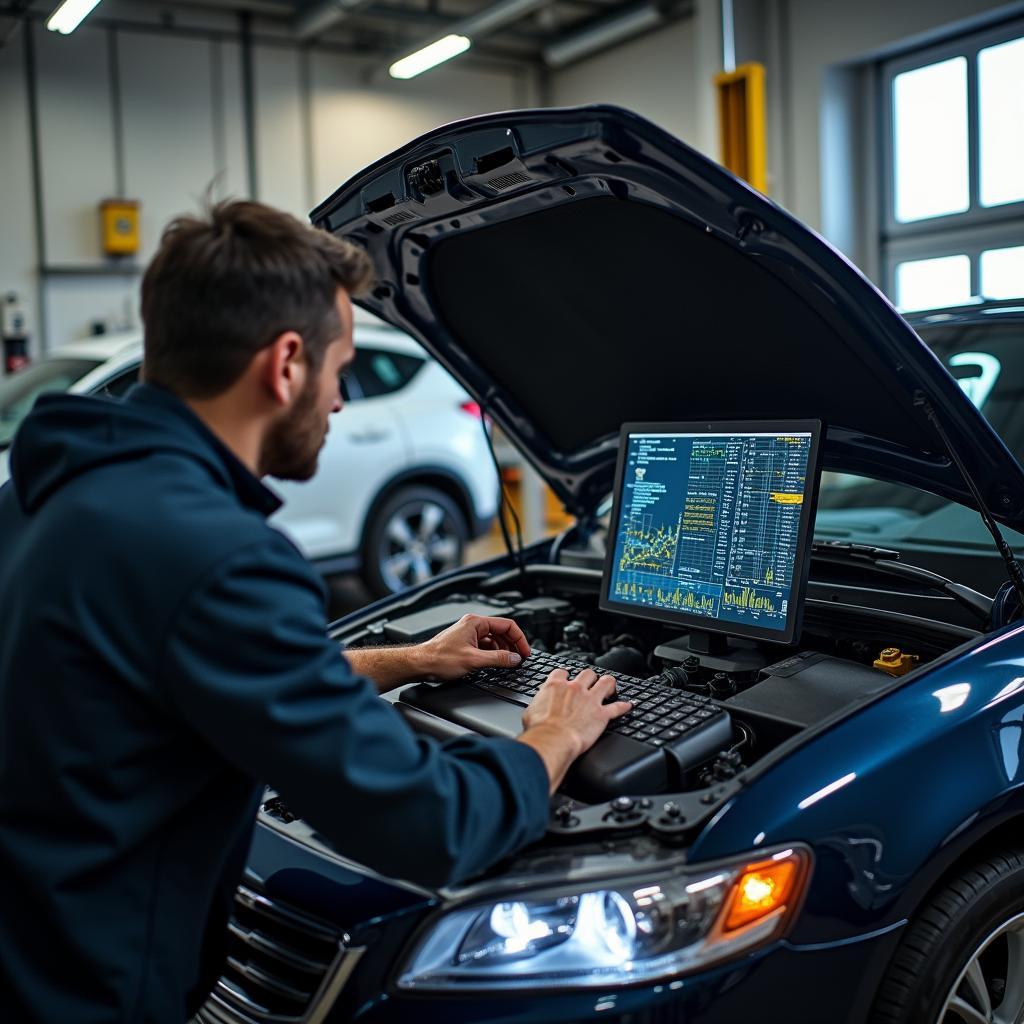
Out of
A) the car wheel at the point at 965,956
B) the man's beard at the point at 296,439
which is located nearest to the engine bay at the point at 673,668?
the car wheel at the point at 965,956

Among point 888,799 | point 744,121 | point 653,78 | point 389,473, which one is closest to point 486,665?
point 888,799

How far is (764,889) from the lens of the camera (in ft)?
4.57

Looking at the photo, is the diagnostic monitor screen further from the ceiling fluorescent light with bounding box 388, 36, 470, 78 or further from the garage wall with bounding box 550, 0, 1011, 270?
the ceiling fluorescent light with bounding box 388, 36, 470, 78

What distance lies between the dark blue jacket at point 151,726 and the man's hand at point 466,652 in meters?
0.69

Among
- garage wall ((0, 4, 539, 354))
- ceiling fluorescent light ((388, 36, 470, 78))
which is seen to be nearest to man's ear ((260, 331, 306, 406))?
garage wall ((0, 4, 539, 354))

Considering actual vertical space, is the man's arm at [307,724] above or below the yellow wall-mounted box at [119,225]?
below

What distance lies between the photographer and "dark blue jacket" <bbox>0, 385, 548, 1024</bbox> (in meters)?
1.14

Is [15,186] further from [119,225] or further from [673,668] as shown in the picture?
[673,668]

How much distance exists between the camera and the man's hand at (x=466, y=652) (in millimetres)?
1986

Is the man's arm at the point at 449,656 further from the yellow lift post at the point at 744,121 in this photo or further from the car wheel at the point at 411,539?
the yellow lift post at the point at 744,121

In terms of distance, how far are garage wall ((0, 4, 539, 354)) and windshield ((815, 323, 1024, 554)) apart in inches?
296

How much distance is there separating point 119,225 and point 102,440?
953 centimetres

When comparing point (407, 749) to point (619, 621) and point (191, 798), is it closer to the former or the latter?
point (191, 798)

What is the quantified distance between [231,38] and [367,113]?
1.50 meters
